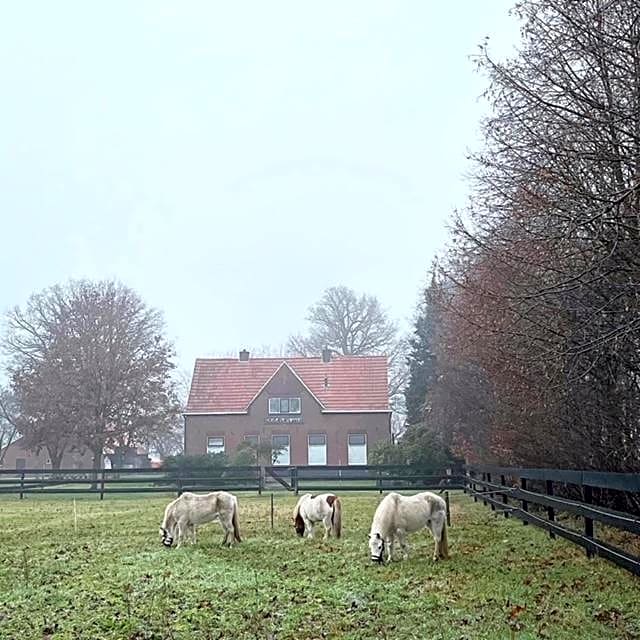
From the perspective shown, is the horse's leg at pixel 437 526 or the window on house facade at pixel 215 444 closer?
the horse's leg at pixel 437 526

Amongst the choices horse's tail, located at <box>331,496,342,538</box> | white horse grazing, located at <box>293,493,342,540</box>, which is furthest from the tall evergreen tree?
horse's tail, located at <box>331,496,342,538</box>

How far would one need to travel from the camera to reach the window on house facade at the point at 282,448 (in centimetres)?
4138

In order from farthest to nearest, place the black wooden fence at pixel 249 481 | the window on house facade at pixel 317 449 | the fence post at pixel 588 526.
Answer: the window on house facade at pixel 317 449
the black wooden fence at pixel 249 481
the fence post at pixel 588 526

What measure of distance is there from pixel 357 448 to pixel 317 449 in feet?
6.89

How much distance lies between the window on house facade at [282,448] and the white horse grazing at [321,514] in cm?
2800

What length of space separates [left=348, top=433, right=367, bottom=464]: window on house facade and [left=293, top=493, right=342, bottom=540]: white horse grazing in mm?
28957

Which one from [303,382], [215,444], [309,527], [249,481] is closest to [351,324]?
[303,382]

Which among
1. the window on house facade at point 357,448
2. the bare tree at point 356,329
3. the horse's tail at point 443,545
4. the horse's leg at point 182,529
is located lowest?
the horse's tail at point 443,545

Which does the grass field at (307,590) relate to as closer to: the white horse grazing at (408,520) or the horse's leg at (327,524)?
the white horse grazing at (408,520)

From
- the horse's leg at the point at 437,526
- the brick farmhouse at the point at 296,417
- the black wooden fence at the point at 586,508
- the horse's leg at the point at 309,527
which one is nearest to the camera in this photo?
the black wooden fence at the point at 586,508

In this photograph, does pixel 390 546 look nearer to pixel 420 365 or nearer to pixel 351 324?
pixel 420 365

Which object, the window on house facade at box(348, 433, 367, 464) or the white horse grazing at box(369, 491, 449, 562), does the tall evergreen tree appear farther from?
the white horse grazing at box(369, 491, 449, 562)

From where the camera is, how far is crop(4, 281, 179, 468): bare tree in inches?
1417

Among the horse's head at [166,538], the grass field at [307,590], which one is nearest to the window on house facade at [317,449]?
the grass field at [307,590]
